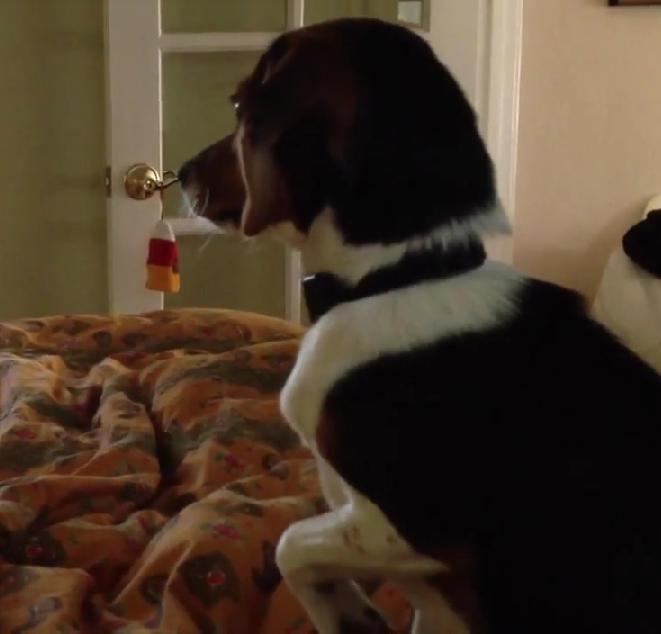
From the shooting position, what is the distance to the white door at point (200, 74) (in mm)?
2320

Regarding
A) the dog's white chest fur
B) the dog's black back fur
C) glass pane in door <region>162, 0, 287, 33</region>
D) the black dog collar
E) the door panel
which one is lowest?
the door panel

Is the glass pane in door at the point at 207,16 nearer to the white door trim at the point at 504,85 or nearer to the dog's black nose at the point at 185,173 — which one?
the white door trim at the point at 504,85

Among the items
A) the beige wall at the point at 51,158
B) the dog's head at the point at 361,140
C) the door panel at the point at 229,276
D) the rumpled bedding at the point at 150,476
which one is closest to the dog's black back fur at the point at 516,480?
the dog's head at the point at 361,140

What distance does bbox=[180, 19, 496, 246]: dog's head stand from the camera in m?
0.89

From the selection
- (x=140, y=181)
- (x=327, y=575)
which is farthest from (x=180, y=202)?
(x=327, y=575)

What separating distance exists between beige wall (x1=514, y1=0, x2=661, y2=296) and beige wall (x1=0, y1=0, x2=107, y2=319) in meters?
1.11

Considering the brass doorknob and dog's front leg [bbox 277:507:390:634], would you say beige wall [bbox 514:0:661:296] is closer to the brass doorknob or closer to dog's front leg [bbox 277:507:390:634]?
the brass doorknob

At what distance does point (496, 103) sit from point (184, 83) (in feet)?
2.24

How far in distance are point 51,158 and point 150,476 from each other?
5.51 feet

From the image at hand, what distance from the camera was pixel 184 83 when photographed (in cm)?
245

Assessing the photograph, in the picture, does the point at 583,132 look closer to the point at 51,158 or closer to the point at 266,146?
the point at 51,158

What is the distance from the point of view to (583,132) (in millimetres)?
2393

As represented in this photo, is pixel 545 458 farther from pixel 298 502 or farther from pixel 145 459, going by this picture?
pixel 145 459

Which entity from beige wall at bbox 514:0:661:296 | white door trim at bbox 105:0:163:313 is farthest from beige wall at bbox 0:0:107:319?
beige wall at bbox 514:0:661:296
